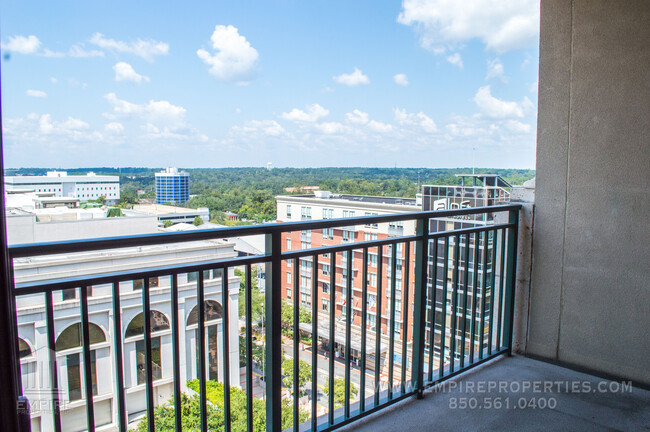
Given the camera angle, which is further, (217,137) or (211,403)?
(217,137)

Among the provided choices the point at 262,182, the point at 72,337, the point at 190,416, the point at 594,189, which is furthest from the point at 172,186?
the point at 594,189

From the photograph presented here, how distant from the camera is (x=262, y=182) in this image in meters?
6.41

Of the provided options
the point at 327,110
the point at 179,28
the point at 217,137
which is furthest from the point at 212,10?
the point at 217,137

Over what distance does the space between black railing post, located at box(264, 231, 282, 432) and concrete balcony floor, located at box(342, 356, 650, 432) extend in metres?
0.42

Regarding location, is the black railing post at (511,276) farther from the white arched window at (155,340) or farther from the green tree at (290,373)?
the white arched window at (155,340)

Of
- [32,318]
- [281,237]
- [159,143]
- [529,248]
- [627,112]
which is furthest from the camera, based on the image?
[159,143]

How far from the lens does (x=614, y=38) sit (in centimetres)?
252

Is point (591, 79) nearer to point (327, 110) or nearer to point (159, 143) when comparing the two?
point (159, 143)

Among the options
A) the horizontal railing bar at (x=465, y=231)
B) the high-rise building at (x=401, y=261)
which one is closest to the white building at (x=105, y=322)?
the high-rise building at (x=401, y=261)

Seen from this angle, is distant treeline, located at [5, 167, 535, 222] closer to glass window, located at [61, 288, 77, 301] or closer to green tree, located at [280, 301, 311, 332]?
green tree, located at [280, 301, 311, 332]

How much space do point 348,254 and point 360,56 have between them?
73.2 feet

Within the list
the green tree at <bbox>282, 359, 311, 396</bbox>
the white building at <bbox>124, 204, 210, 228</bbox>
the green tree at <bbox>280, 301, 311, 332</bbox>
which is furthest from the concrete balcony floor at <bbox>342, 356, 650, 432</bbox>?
the white building at <bbox>124, 204, 210, 228</bbox>

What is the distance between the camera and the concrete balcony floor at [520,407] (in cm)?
212

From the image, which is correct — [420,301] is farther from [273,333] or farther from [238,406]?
[238,406]
